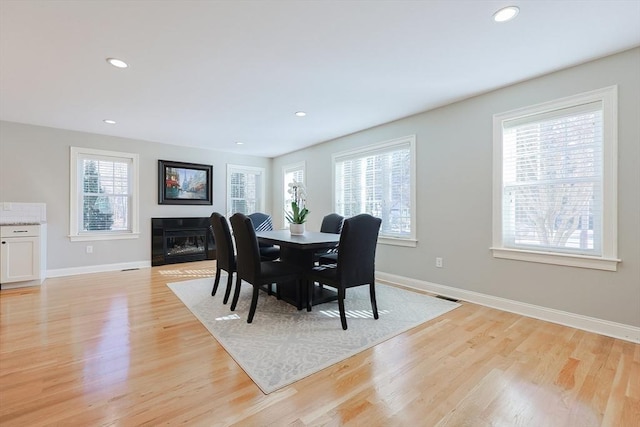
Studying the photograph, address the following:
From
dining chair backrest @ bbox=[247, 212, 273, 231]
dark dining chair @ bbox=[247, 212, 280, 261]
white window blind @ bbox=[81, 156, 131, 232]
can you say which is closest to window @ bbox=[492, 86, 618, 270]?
dark dining chair @ bbox=[247, 212, 280, 261]

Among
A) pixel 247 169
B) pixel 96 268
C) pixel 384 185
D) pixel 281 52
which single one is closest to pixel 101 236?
pixel 96 268

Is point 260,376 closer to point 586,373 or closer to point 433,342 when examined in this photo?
point 433,342

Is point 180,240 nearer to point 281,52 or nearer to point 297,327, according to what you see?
point 297,327

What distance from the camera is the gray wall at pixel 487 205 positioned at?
2.37m

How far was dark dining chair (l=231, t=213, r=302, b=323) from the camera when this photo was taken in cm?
265

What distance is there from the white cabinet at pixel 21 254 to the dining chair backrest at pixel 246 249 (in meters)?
3.13

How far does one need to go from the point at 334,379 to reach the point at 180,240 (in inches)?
188

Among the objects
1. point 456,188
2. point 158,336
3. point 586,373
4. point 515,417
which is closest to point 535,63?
point 456,188

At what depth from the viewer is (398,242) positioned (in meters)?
4.14

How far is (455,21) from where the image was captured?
2.00 metres

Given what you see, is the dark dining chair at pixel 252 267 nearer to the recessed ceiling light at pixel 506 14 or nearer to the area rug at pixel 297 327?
the area rug at pixel 297 327

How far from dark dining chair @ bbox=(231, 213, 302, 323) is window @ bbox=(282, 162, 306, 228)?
3300 mm

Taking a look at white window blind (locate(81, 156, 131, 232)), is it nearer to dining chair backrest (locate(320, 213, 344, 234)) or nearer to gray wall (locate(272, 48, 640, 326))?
dining chair backrest (locate(320, 213, 344, 234))

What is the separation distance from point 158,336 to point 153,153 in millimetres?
4057
